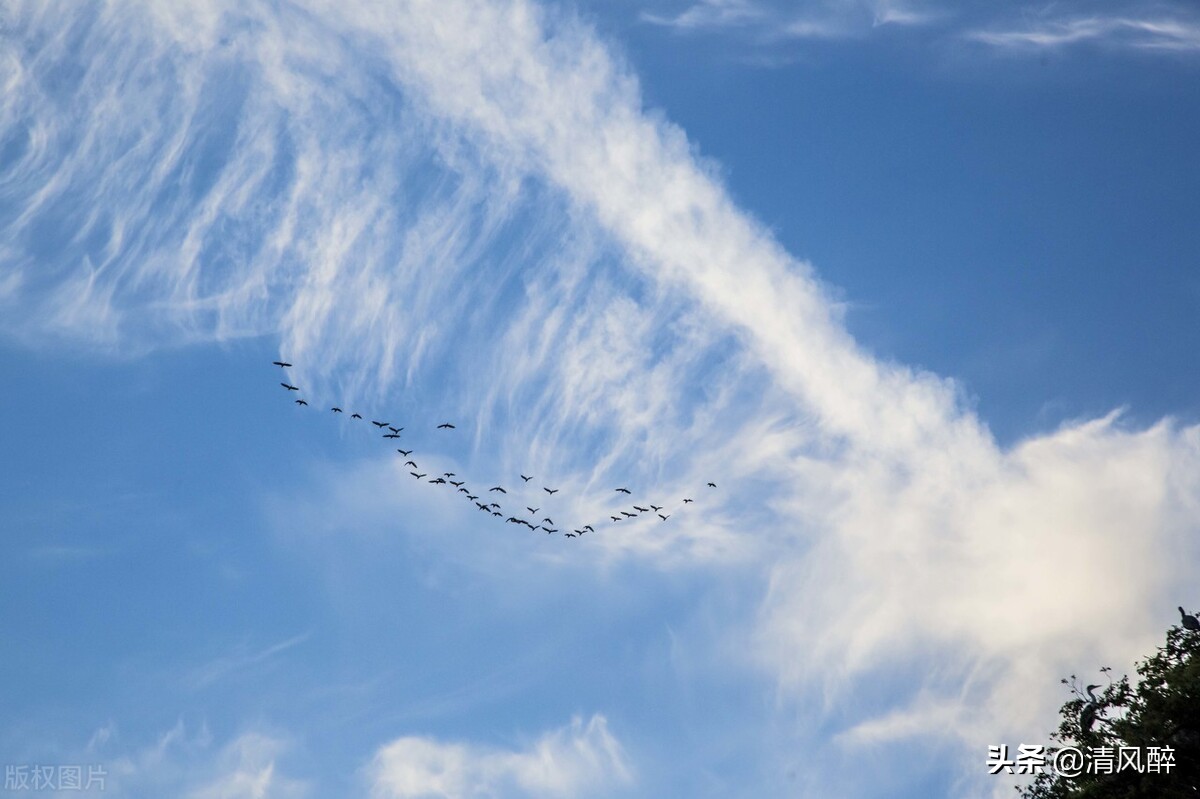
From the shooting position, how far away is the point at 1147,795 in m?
58.1

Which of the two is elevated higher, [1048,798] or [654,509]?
[654,509]

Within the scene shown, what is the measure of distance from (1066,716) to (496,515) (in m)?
44.3

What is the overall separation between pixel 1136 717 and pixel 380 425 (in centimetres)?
5284

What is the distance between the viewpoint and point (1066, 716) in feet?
221

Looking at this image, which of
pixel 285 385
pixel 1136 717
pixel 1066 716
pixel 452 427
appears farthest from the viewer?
pixel 452 427

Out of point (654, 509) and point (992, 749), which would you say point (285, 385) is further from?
point (992, 749)

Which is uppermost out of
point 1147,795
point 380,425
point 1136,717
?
point 380,425

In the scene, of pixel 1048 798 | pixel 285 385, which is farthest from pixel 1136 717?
pixel 285 385

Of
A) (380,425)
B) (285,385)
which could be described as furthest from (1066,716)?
(285,385)

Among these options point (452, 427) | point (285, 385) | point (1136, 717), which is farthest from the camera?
point (452, 427)

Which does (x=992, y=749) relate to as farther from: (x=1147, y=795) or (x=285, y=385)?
(x=285, y=385)

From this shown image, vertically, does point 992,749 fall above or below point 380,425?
below

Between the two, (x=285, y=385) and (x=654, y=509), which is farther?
(x=654, y=509)

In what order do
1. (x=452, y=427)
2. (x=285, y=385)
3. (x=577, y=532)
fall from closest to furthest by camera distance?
(x=285, y=385)
(x=452, y=427)
(x=577, y=532)
